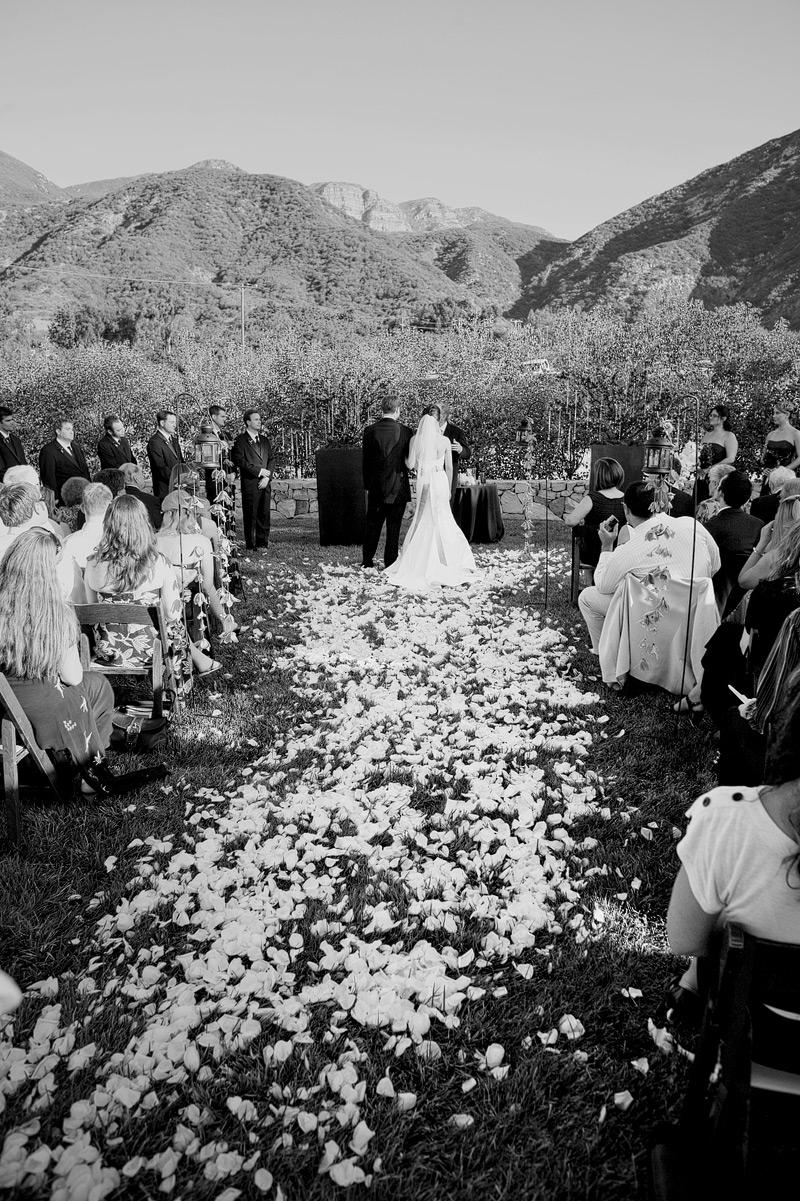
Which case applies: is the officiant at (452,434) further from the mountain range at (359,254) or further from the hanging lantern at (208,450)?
the mountain range at (359,254)

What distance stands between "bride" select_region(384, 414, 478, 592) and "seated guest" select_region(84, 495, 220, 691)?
4703 mm

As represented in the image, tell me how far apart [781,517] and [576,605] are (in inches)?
134

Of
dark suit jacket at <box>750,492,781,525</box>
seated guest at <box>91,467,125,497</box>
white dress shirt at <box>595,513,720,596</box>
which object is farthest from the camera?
seated guest at <box>91,467,125,497</box>

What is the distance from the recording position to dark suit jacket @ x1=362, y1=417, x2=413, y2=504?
941cm

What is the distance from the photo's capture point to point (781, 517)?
437 cm

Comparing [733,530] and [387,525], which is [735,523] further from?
[387,525]

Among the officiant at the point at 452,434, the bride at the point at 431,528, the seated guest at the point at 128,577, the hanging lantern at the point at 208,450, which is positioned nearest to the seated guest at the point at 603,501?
the bride at the point at 431,528

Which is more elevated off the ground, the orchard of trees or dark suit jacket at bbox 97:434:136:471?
the orchard of trees

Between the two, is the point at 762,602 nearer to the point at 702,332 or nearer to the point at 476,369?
the point at 476,369

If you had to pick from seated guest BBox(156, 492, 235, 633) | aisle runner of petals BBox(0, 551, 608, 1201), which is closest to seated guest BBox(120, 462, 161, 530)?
seated guest BBox(156, 492, 235, 633)

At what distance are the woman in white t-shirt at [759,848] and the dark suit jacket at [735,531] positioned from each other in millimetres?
3936

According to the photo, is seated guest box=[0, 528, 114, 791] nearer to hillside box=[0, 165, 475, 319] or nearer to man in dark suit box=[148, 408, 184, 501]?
man in dark suit box=[148, 408, 184, 501]

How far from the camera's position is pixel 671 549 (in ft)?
16.0

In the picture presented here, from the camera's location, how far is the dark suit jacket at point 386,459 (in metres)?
9.41
